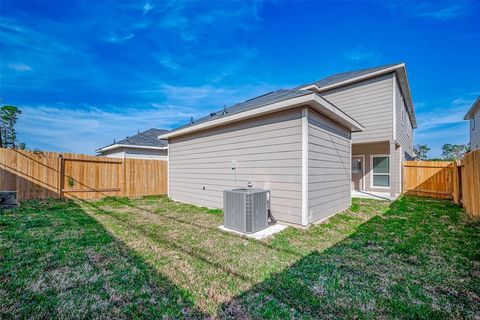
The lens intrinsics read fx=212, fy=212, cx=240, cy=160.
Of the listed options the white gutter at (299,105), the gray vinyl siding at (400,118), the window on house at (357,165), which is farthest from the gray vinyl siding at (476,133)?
the white gutter at (299,105)

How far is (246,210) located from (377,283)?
2.32m

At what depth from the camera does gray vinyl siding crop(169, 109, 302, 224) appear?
4.62 meters

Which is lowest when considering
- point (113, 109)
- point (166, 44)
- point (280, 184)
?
point (280, 184)

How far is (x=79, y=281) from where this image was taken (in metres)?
2.41

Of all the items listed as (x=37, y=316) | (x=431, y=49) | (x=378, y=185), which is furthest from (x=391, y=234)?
(x=431, y=49)

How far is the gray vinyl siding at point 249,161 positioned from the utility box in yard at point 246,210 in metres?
0.54

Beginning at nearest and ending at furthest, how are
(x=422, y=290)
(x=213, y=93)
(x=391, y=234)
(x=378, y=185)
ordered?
1. (x=422, y=290)
2. (x=391, y=234)
3. (x=378, y=185)
4. (x=213, y=93)

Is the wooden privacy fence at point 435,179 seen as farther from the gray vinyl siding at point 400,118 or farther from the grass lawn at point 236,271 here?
the grass lawn at point 236,271

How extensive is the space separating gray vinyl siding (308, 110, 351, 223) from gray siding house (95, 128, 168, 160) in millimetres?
11005

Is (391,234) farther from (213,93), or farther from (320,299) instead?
(213,93)

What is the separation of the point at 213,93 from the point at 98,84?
20.8 ft

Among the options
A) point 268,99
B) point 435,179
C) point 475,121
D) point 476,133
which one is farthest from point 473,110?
point 268,99

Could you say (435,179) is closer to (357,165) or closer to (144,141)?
(357,165)

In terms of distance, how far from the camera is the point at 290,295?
2.15m
